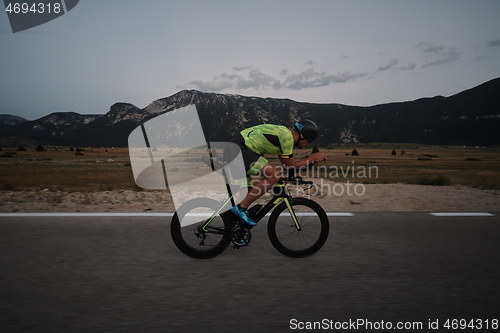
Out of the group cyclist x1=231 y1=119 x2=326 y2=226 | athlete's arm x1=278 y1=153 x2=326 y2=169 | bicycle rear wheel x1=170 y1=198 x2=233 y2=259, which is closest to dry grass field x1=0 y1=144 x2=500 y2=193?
bicycle rear wheel x1=170 y1=198 x2=233 y2=259

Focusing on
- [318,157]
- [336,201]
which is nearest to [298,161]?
[318,157]

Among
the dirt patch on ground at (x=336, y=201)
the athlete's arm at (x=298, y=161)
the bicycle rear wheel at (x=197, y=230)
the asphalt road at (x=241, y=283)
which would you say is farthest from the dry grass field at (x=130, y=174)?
the athlete's arm at (x=298, y=161)

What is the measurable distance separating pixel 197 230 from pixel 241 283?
1.04m

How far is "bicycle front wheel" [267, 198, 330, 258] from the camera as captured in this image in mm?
4230

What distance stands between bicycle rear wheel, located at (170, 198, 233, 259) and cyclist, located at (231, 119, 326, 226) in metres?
0.26

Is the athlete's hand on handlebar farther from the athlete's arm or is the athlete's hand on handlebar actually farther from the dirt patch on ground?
the dirt patch on ground

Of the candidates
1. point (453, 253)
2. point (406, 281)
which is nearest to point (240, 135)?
point (406, 281)

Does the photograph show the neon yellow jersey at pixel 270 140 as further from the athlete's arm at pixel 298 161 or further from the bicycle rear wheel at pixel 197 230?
the bicycle rear wheel at pixel 197 230

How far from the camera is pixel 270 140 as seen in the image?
4062mm

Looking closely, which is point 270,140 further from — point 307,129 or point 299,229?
point 299,229

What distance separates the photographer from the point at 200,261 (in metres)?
4.15

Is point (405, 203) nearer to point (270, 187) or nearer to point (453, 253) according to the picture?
point (453, 253)

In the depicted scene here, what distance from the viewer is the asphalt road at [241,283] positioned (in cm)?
276

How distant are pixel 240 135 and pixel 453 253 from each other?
3.05 meters
